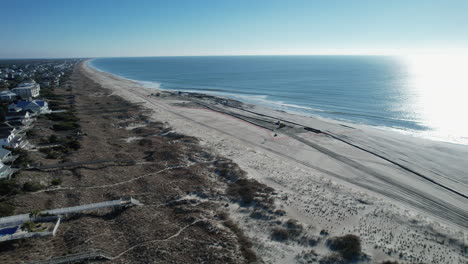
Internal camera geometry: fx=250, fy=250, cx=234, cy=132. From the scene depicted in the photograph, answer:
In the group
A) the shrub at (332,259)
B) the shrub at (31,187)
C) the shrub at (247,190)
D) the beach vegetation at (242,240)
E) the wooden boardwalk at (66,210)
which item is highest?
the shrub at (31,187)

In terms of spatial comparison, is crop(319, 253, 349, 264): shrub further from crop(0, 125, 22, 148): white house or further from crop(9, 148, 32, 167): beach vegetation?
crop(0, 125, 22, 148): white house

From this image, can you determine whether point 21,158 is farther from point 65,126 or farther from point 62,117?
point 62,117

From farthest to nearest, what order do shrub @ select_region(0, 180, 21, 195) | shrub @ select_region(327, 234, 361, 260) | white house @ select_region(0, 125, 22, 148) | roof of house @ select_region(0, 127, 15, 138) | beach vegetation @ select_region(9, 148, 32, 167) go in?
roof of house @ select_region(0, 127, 15, 138)
white house @ select_region(0, 125, 22, 148)
beach vegetation @ select_region(9, 148, 32, 167)
shrub @ select_region(0, 180, 21, 195)
shrub @ select_region(327, 234, 361, 260)

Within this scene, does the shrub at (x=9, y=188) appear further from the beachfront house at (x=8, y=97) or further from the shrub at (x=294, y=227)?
the beachfront house at (x=8, y=97)

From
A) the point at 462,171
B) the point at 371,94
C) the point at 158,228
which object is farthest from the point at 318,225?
the point at 371,94

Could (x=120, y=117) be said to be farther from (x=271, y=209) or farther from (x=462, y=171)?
(x=462, y=171)

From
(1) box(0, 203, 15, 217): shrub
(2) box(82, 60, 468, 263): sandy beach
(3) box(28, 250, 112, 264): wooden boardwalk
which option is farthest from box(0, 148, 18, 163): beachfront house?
(2) box(82, 60, 468, 263): sandy beach

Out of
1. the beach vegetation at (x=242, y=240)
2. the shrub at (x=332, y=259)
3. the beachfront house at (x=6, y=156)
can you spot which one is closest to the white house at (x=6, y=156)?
the beachfront house at (x=6, y=156)
